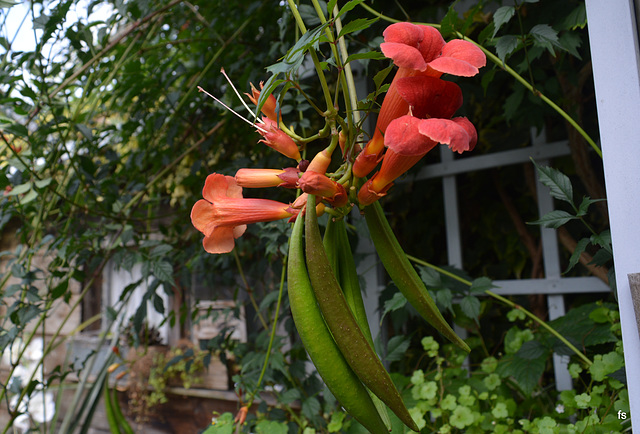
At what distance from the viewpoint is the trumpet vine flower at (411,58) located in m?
0.34

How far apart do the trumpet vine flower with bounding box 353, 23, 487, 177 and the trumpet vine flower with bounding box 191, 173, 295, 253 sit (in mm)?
100

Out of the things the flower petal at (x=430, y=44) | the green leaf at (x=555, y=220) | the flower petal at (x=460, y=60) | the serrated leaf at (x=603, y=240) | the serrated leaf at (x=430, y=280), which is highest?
the flower petal at (x=430, y=44)

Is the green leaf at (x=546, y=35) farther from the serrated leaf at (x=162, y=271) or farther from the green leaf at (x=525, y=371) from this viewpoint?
the serrated leaf at (x=162, y=271)

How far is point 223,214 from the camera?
436mm

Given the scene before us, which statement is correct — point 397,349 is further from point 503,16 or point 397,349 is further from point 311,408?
point 503,16

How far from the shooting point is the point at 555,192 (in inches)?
26.0

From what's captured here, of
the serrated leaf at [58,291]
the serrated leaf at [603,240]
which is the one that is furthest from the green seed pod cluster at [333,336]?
the serrated leaf at [58,291]

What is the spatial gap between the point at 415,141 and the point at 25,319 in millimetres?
1249

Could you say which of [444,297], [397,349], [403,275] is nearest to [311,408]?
[397,349]

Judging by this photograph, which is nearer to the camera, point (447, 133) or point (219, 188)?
point (447, 133)

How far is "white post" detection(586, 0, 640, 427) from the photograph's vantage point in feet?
1.67

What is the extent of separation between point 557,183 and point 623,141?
0.15 metres

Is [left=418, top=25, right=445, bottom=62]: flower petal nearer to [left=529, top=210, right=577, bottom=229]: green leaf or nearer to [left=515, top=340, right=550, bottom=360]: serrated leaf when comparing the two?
[left=529, top=210, right=577, bottom=229]: green leaf

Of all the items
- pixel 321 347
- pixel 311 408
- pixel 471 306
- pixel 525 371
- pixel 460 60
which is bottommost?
pixel 311 408
